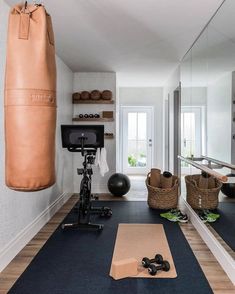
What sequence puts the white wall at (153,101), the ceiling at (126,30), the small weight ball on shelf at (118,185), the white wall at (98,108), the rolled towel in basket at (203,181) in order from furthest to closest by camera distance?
the white wall at (153,101)
the white wall at (98,108)
the small weight ball on shelf at (118,185)
the rolled towel in basket at (203,181)
the ceiling at (126,30)

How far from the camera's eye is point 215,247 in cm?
275

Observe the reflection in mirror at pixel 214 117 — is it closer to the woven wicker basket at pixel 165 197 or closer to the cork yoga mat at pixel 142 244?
the woven wicker basket at pixel 165 197

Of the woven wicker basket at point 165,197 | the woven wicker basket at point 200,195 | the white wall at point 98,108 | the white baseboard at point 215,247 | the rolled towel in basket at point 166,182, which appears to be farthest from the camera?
the white wall at point 98,108

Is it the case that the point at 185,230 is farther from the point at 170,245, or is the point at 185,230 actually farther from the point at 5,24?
the point at 5,24

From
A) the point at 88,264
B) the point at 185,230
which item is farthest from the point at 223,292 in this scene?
the point at 185,230

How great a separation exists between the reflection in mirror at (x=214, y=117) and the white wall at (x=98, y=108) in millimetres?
1711

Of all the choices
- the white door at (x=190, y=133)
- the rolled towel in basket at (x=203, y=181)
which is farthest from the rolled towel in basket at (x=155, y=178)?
the rolled towel in basket at (x=203, y=181)

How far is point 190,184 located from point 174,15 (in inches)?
86.3

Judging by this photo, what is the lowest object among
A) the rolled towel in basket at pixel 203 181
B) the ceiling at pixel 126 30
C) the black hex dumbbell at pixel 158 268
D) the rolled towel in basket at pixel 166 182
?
the black hex dumbbell at pixel 158 268

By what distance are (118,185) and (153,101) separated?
3336 mm

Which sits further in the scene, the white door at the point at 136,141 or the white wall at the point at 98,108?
the white door at the point at 136,141

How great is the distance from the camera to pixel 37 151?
1423 mm

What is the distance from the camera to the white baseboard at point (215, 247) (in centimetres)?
234

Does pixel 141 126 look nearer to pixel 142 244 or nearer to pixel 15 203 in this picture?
pixel 142 244
